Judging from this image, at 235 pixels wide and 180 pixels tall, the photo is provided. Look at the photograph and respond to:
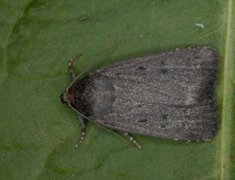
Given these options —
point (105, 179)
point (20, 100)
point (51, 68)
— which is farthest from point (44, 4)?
point (105, 179)

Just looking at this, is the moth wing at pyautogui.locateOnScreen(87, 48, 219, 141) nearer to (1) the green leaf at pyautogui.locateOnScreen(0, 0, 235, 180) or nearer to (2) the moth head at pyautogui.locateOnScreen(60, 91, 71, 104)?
(1) the green leaf at pyautogui.locateOnScreen(0, 0, 235, 180)

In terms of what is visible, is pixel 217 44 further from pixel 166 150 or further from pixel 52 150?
pixel 52 150

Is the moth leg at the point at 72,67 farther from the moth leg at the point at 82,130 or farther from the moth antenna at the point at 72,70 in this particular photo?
the moth leg at the point at 82,130

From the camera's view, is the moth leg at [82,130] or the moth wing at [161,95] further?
the moth leg at [82,130]

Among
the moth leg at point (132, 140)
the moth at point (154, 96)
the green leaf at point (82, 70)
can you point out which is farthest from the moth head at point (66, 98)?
the moth leg at point (132, 140)

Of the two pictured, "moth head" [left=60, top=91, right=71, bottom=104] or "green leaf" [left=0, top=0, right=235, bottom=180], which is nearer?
"green leaf" [left=0, top=0, right=235, bottom=180]

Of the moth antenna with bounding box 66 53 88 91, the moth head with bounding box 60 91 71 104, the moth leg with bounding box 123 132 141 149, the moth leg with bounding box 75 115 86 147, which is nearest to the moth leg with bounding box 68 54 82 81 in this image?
the moth antenna with bounding box 66 53 88 91
